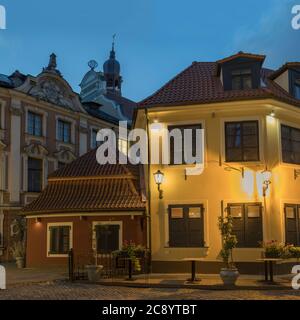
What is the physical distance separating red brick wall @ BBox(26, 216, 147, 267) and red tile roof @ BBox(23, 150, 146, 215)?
555 millimetres

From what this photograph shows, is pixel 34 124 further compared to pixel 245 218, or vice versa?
pixel 34 124

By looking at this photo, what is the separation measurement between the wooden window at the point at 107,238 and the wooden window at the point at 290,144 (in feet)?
24.2

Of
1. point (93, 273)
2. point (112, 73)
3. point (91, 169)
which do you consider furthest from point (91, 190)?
point (112, 73)

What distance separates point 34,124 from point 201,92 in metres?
15.0

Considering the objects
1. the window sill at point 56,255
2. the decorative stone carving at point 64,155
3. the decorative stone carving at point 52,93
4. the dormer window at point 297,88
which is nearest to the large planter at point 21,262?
the window sill at point 56,255

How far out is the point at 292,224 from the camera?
20.6 m

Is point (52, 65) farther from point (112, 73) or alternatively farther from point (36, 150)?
point (112, 73)

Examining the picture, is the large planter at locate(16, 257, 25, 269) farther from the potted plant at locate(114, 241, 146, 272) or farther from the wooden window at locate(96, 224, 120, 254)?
the potted plant at locate(114, 241, 146, 272)

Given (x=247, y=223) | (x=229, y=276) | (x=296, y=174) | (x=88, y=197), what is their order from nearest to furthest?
(x=229, y=276) → (x=247, y=223) → (x=296, y=174) → (x=88, y=197)

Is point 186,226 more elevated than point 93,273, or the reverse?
point 186,226

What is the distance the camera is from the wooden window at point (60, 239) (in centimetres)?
2309

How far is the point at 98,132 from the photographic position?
130 feet

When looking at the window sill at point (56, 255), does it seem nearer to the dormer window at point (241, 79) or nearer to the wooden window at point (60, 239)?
the wooden window at point (60, 239)
